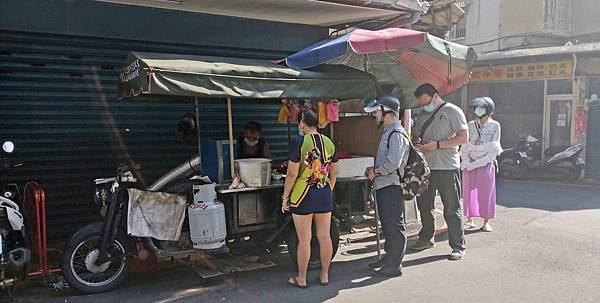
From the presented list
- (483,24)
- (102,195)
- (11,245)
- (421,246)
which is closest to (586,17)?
A: (483,24)

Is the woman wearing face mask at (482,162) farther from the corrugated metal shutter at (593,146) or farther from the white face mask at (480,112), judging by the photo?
the corrugated metal shutter at (593,146)

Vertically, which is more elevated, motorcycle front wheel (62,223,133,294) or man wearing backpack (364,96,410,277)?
man wearing backpack (364,96,410,277)

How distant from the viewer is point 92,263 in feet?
15.3

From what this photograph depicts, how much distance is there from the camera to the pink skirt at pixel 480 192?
696cm

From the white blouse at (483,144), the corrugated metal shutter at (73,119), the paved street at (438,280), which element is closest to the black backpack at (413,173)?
the paved street at (438,280)

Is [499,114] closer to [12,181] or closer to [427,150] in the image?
[427,150]

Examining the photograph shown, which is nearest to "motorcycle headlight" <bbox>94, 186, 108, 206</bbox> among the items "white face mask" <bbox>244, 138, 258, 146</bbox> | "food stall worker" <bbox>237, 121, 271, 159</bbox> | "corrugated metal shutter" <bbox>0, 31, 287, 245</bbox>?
"corrugated metal shutter" <bbox>0, 31, 287, 245</bbox>

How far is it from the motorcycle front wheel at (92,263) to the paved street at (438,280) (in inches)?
5.0

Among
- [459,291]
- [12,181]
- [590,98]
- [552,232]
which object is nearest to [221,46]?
[12,181]

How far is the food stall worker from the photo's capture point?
6.17 metres

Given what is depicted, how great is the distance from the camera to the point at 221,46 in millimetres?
7234

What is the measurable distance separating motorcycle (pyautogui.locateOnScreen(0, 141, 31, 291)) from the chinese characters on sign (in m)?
11.6

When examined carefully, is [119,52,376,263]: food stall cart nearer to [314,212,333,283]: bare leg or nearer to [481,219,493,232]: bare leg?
[314,212,333,283]: bare leg

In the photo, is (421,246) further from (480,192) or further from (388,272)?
(480,192)
